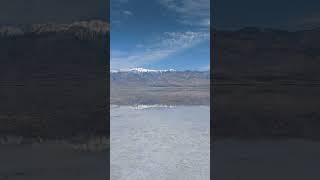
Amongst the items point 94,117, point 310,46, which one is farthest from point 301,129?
point 94,117

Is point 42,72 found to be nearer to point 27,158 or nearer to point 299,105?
point 27,158

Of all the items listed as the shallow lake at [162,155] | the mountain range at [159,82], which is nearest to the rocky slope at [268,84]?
the shallow lake at [162,155]

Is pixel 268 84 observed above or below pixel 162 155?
above

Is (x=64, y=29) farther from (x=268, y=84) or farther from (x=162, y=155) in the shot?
(x=162, y=155)

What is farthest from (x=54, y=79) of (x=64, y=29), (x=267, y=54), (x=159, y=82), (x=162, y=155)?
(x=159, y=82)

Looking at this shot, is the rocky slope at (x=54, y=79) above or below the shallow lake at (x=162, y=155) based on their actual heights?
above

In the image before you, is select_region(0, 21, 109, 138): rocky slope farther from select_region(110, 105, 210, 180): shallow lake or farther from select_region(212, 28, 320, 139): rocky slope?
select_region(110, 105, 210, 180): shallow lake

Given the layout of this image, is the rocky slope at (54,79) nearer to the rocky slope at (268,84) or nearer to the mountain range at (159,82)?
the rocky slope at (268,84)

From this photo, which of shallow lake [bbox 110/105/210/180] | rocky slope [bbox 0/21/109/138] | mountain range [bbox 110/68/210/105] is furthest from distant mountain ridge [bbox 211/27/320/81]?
mountain range [bbox 110/68/210/105]

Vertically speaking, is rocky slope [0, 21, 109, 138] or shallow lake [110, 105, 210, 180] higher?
rocky slope [0, 21, 109, 138]

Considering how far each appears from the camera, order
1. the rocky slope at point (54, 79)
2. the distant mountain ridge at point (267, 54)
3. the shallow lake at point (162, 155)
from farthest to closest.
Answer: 1. the shallow lake at point (162, 155)
2. the rocky slope at point (54, 79)
3. the distant mountain ridge at point (267, 54)

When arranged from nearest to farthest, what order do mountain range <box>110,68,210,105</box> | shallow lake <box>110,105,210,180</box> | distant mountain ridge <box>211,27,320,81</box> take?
distant mountain ridge <box>211,27,320,81</box>, shallow lake <box>110,105,210,180</box>, mountain range <box>110,68,210,105</box>
